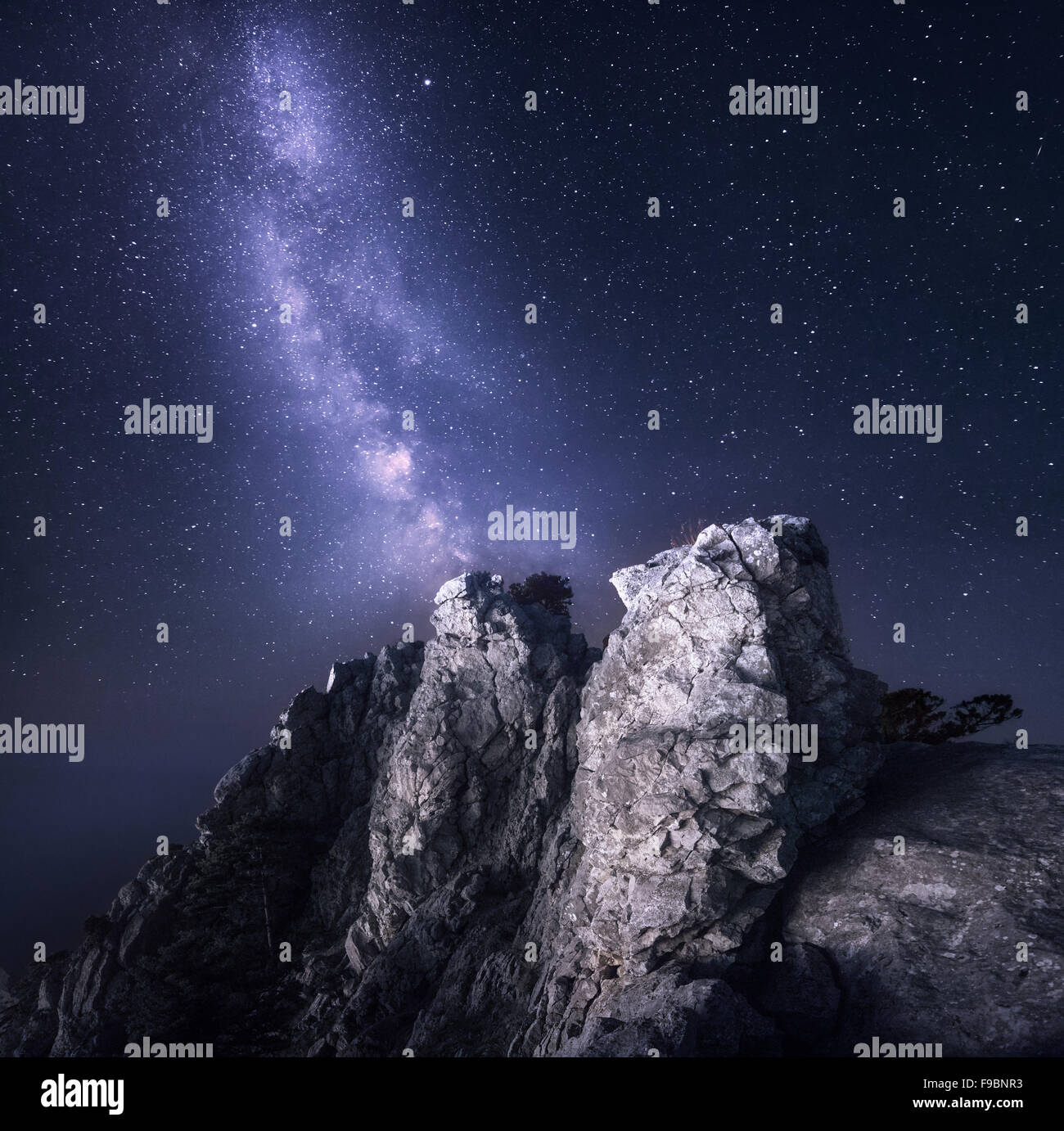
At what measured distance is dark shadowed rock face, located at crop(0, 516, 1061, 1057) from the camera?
14.3m

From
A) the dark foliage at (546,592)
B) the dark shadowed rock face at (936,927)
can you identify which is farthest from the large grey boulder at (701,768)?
the dark foliage at (546,592)

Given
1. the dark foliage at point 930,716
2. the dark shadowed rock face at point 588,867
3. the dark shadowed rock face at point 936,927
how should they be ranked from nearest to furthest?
the dark shadowed rock face at point 936,927 < the dark shadowed rock face at point 588,867 < the dark foliage at point 930,716

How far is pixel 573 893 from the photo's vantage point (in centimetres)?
1955

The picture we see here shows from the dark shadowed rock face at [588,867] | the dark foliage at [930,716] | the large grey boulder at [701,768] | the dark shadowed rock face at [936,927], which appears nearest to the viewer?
the dark shadowed rock face at [936,927]

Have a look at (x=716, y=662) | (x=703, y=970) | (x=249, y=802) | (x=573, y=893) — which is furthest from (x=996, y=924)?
(x=249, y=802)

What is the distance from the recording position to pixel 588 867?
19609 millimetres

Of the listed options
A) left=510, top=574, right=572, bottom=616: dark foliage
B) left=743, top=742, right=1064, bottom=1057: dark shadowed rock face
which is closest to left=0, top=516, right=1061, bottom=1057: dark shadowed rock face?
left=743, top=742, right=1064, bottom=1057: dark shadowed rock face

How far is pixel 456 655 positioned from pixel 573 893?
14.6 metres

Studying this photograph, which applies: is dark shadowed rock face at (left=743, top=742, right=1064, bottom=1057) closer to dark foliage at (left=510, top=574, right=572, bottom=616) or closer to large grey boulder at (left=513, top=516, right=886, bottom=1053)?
large grey boulder at (left=513, top=516, right=886, bottom=1053)

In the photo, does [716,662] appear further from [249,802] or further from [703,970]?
[249,802]

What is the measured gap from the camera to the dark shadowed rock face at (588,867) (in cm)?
1427

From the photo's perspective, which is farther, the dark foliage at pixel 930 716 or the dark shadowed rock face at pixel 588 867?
the dark foliage at pixel 930 716

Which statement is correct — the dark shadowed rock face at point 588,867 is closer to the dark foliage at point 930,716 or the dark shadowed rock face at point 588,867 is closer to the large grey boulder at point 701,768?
the large grey boulder at point 701,768

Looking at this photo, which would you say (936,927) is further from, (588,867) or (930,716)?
(930,716)
